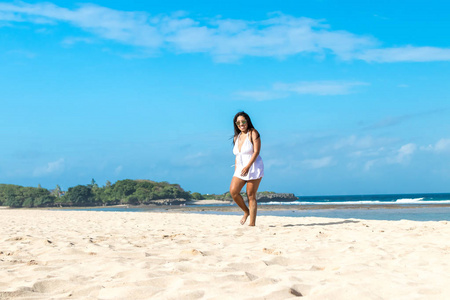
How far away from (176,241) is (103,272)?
2.15 meters

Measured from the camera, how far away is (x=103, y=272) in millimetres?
3539

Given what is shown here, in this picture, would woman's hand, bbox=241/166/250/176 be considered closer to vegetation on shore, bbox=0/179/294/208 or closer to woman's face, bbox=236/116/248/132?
woman's face, bbox=236/116/248/132

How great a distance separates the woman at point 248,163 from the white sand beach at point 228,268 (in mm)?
1573

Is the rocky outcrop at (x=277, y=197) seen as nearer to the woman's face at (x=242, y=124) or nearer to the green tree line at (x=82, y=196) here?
the green tree line at (x=82, y=196)

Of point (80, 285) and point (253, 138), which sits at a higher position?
point (253, 138)

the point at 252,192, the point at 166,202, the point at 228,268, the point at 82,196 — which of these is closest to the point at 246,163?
the point at 252,192

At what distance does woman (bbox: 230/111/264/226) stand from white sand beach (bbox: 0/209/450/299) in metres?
1.57

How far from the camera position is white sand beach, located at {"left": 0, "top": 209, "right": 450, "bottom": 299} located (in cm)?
288

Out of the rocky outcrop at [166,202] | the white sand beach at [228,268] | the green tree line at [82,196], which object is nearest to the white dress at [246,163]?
the white sand beach at [228,268]

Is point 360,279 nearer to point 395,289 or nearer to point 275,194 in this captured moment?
point 395,289

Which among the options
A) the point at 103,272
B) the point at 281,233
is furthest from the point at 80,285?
the point at 281,233

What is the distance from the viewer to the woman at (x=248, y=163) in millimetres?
7379

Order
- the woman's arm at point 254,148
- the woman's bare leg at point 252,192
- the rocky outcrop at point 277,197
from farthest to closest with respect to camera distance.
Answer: the rocky outcrop at point 277,197 < the woman's bare leg at point 252,192 < the woman's arm at point 254,148

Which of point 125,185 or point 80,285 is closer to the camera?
point 80,285
